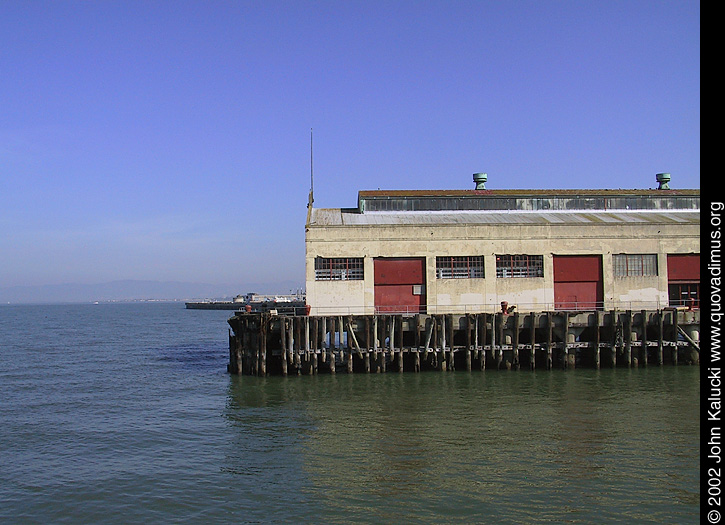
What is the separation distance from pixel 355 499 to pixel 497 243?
82.2 feet

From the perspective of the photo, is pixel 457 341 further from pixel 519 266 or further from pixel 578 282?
pixel 578 282

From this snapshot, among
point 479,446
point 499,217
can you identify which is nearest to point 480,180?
point 499,217

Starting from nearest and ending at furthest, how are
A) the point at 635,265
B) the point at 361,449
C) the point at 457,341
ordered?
the point at 361,449
the point at 457,341
the point at 635,265

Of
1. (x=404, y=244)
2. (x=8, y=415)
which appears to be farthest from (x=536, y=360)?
(x=8, y=415)

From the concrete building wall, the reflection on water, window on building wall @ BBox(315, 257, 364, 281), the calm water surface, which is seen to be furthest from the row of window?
the reflection on water

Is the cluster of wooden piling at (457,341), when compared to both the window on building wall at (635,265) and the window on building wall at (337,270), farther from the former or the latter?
the window on building wall at (337,270)

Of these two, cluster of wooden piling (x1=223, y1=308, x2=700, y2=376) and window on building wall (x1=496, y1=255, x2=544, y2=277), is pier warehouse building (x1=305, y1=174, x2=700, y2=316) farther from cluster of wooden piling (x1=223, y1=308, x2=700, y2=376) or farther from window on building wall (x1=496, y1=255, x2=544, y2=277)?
cluster of wooden piling (x1=223, y1=308, x2=700, y2=376)

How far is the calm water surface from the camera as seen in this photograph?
1630cm

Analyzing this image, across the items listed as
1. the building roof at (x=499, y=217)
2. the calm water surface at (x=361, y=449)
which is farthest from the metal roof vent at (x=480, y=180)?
the calm water surface at (x=361, y=449)

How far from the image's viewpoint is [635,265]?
40.1 meters

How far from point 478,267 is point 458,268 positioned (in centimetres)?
122

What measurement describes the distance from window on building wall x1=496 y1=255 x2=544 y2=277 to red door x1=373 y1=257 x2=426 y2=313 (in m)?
4.79
